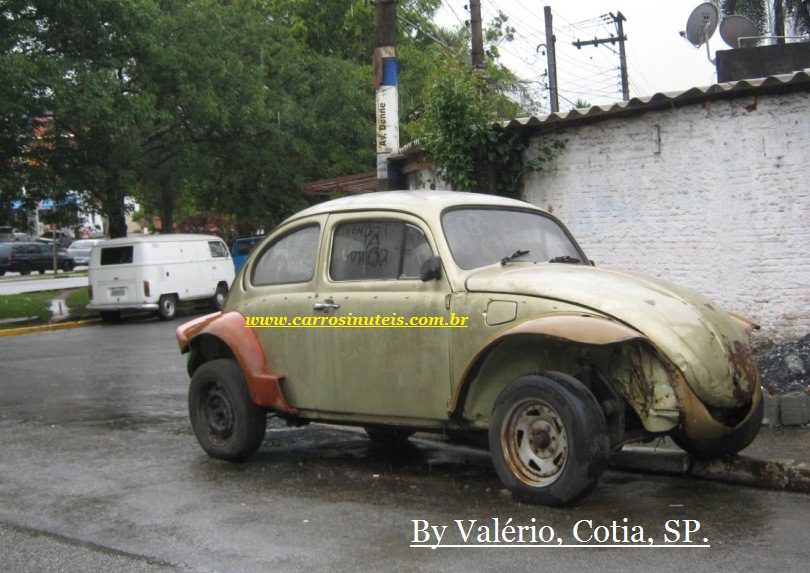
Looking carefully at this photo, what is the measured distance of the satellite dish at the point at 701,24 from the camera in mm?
14820

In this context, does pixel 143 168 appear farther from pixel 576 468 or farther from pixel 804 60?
pixel 576 468

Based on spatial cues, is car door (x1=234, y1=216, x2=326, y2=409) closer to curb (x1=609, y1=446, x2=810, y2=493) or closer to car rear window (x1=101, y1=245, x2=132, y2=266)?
curb (x1=609, y1=446, x2=810, y2=493)

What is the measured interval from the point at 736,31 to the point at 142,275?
1340cm

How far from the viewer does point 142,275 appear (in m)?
22.7

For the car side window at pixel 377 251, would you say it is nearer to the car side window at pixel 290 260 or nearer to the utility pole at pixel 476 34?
the car side window at pixel 290 260

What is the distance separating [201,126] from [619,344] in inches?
842

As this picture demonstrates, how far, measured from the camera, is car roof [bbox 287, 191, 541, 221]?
691 centimetres

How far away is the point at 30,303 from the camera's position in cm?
2536

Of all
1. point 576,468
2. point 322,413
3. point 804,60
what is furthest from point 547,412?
point 804,60

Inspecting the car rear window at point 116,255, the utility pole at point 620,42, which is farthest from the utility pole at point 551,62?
the car rear window at point 116,255

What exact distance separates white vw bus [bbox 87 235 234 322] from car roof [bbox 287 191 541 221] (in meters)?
16.0

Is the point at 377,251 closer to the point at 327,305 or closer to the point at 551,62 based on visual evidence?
the point at 327,305

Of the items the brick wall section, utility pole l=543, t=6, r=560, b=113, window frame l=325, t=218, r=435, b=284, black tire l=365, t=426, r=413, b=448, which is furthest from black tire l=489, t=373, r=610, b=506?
utility pole l=543, t=6, r=560, b=113

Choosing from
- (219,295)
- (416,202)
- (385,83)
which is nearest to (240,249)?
(219,295)
